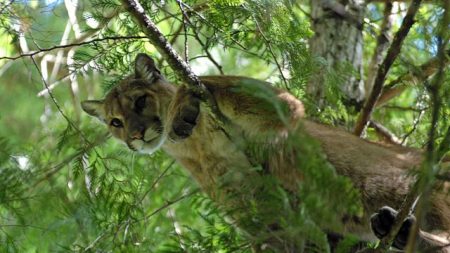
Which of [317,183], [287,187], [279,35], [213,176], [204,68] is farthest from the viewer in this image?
[204,68]

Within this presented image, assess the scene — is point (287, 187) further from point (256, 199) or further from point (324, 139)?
point (256, 199)

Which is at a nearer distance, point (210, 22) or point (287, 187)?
point (287, 187)

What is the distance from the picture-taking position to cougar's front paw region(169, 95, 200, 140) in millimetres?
5738

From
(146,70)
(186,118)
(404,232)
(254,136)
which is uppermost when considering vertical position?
(146,70)

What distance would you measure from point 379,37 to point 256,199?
429 cm

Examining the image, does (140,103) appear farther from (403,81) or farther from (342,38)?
(403,81)

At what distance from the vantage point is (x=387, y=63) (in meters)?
5.82

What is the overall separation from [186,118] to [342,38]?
2.36m

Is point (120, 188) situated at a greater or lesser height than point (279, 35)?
lesser

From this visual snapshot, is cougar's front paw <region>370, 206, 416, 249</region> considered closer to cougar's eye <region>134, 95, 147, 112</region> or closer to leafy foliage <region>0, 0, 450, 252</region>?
leafy foliage <region>0, 0, 450, 252</region>

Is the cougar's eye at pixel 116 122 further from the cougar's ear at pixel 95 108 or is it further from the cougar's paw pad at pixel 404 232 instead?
the cougar's paw pad at pixel 404 232

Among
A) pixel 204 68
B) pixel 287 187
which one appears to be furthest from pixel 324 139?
pixel 204 68

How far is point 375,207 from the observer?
534 cm

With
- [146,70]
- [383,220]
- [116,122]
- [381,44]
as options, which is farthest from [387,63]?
[116,122]
